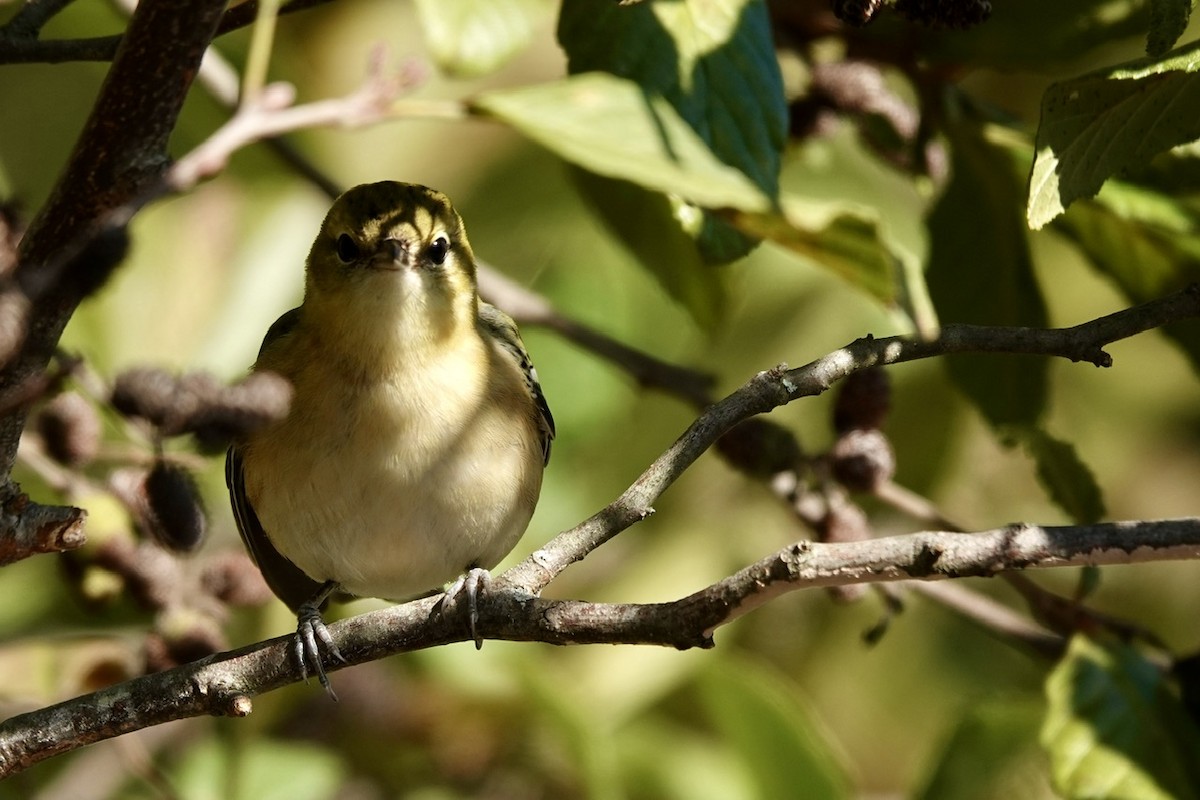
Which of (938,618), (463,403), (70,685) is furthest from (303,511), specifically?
(938,618)

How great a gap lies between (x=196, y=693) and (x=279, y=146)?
1.59m

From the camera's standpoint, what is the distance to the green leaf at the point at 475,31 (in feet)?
7.99

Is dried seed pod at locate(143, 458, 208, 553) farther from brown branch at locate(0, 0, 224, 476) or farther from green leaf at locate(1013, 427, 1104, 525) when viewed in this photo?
green leaf at locate(1013, 427, 1104, 525)

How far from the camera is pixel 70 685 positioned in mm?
3139

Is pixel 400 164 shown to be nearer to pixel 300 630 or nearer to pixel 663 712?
pixel 663 712

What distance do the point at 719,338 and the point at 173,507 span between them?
2259 mm

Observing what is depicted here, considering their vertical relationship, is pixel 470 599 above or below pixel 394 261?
below

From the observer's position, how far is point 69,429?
2398 mm

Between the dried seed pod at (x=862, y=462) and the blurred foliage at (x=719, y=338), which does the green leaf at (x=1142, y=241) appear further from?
the dried seed pod at (x=862, y=462)

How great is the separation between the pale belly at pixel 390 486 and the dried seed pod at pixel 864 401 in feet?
2.09

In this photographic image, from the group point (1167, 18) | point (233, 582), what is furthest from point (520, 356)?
point (1167, 18)

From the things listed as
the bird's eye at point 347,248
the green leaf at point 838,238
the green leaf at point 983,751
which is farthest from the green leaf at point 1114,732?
the bird's eye at point 347,248

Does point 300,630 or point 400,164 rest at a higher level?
point 400,164

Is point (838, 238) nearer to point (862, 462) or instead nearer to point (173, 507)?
point (862, 462)
